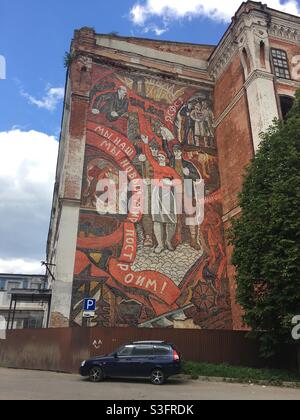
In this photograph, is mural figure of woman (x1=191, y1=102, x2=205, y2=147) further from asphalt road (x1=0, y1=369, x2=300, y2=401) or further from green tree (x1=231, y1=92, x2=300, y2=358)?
asphalt road (x1=0, y1=369, x2=300, y2=401)

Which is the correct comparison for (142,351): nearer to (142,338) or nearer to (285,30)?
(142,338)

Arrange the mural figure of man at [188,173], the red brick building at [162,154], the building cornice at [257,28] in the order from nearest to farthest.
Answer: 1. the red brick building at [162,154]
2. the mural figure of man at [188,173]
3. the building cornice at [257,28]

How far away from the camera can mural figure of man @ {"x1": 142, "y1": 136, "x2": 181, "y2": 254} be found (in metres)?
23.1

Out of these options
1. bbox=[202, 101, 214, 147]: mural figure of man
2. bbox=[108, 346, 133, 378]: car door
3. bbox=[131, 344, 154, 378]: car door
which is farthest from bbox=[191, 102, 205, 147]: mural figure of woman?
bbox=[108, 346, 133, 378]: car door

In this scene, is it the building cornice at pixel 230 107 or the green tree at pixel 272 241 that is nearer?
the green tree at pixel 272 241

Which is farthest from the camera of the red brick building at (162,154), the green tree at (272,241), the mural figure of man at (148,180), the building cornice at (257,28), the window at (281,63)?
the window at (281,63)

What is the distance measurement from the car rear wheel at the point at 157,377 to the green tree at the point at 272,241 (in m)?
4.53

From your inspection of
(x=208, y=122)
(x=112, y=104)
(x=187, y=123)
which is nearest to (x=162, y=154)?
(x=187, y=123)

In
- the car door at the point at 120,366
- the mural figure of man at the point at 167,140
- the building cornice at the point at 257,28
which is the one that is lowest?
the car door at the point at 120,366

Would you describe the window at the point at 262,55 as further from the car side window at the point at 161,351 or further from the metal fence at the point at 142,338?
the car side window at the point at 161,351

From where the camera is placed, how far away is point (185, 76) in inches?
1131

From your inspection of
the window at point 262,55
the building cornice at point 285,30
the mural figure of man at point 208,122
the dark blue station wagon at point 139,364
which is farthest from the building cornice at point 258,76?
the dark blue station wagon at point 139,364

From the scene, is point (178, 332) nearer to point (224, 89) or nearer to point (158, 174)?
point (158, 174)

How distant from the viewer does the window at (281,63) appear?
1009 inches
